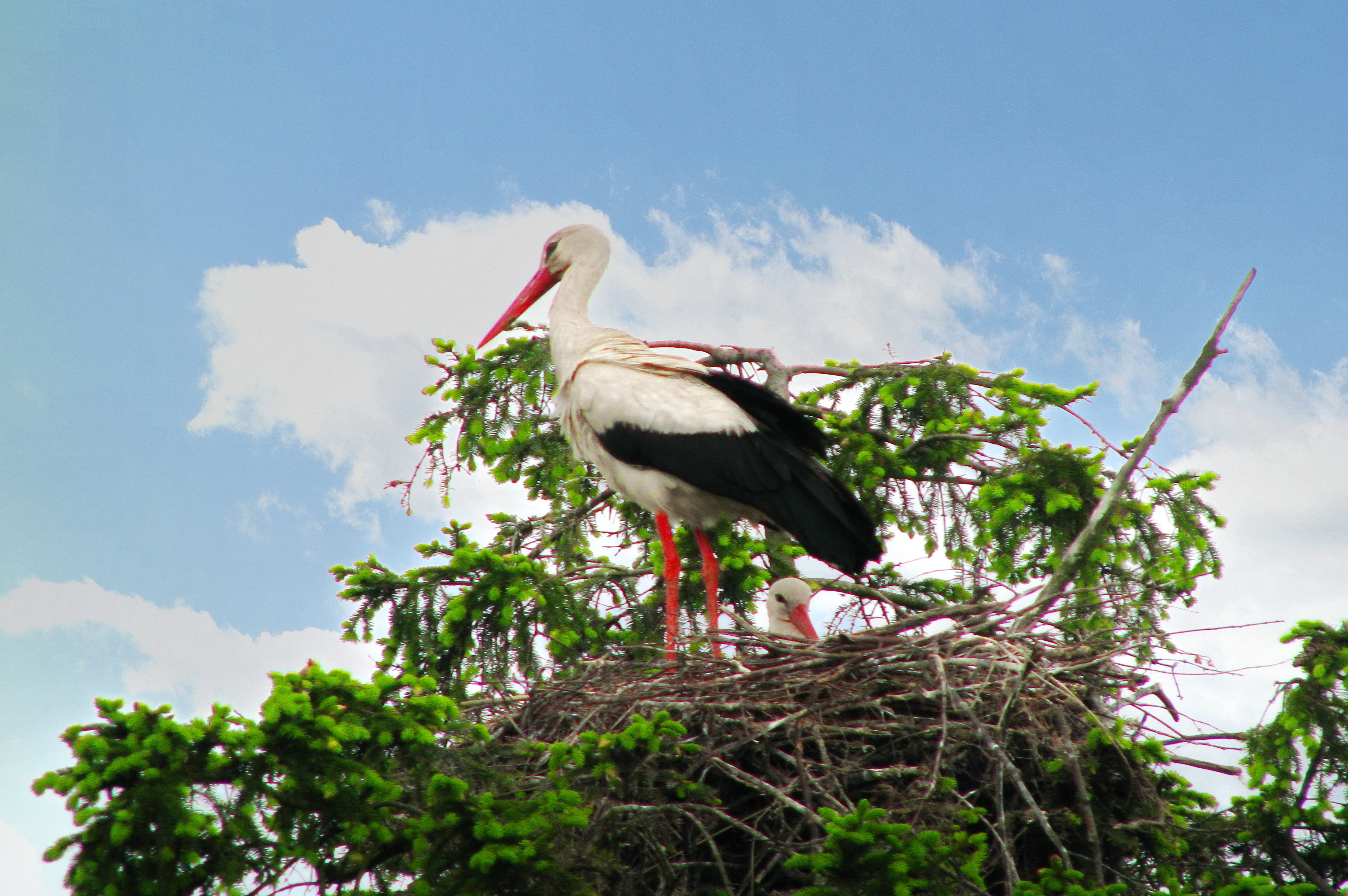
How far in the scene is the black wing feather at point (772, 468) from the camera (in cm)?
470

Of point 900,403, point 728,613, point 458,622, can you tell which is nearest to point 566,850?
point 728,613

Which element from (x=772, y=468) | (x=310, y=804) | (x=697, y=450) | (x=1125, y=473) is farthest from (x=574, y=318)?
(x=310, y=804)

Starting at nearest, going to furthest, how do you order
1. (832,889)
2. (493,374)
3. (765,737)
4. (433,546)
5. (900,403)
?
(832,889)
(765,737)
(433,546)
(900,403)
(493,374)

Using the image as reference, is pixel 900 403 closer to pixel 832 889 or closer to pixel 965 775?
pixel 965 775

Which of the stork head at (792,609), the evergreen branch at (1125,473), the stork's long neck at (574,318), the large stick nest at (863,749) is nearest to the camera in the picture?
the large stick nest at (863,749)

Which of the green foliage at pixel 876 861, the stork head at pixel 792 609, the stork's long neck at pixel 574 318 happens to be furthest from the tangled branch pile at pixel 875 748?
the stork's long neck at pixel 574 318

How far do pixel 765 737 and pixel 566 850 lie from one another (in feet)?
3.75

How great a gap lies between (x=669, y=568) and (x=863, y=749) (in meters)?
2.14

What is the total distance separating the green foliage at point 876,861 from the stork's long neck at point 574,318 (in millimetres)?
3682

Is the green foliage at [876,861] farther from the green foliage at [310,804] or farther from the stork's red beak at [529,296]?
the stork's red beak at [529,296]

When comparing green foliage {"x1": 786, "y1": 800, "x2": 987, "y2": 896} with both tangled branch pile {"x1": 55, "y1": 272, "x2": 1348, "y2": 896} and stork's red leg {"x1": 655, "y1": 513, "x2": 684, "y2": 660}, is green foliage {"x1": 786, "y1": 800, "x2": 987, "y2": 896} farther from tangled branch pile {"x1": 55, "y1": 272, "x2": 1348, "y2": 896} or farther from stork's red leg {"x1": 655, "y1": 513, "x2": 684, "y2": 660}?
stork's red leg {"x1": 655, "y1": 513, "x2": 684, "y2": 660}

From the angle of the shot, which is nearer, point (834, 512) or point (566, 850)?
point (566, 850)

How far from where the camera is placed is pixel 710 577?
5504mm

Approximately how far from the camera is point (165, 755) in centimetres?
234
